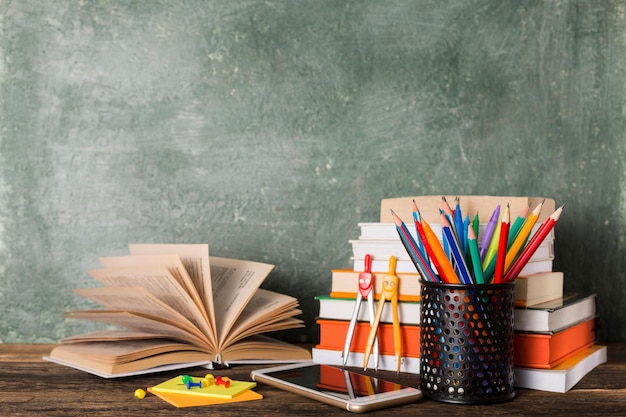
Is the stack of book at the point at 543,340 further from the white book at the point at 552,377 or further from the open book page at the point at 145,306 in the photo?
the open book page at the point at 145,306

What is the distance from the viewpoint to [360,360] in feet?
3.54

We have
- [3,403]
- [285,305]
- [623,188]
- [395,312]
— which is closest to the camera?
[3,403]

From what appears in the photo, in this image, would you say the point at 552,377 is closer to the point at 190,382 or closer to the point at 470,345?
the point at 470,345

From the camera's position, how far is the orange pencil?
89 centimetres

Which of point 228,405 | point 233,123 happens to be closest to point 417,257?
point 228,405

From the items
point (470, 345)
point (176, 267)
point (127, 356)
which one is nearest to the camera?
point (470, 345)

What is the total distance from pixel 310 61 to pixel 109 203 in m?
0.49

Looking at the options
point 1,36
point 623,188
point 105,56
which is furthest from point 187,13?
point 623,188

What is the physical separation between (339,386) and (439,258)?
207 millimetres

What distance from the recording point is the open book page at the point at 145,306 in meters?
1.06

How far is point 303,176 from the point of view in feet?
4.57

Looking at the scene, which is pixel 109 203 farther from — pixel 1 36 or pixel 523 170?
pixel 523 170

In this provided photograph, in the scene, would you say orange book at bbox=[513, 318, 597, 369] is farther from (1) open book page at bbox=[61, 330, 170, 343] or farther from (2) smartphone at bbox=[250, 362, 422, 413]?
(1) open book page at bbox=[61, 330, 170, 343]

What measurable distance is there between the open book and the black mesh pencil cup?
0.33 m
